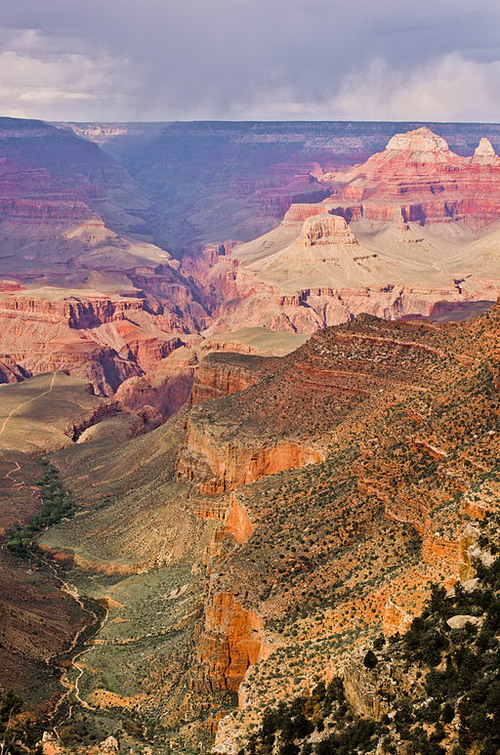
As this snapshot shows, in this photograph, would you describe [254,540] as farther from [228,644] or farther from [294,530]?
[228,644]

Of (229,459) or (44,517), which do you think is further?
(44,517)

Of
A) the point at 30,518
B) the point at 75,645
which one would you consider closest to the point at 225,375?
the point at 30,518

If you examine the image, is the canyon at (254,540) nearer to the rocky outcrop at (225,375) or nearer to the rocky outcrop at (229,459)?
the rocky outcrop at (229,459)

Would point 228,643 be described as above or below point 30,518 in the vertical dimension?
above

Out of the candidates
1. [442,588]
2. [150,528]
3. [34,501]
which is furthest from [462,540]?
[34,501]

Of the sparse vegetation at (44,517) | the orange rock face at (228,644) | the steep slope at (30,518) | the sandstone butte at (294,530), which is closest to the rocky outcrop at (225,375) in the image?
the sandstone butte at (294,530)

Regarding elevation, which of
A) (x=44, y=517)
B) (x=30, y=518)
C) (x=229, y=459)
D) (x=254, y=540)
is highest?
(x=254, y=540)

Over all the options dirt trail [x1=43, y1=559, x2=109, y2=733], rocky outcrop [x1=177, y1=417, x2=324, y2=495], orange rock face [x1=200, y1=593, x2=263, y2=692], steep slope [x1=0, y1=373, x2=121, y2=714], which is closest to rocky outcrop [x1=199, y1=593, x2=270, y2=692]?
orange rock face [x1=200, y1=593, x2=263, y2=692]

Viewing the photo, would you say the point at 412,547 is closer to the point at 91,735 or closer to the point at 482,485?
the point at 482,485

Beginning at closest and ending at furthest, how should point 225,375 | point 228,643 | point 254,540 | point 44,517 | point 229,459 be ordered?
point 228,643, point 254,540, point 229,459, point 44,517, point 225,375
